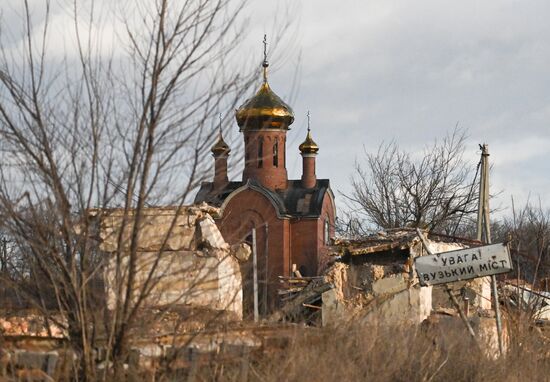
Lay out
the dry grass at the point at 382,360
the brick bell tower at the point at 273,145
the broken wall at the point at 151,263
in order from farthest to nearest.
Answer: the brick bell tower at the point at 273,145
the dry grass at the point at 382,360
the broken wall at the point at 151,263

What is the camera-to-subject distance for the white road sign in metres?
13.0

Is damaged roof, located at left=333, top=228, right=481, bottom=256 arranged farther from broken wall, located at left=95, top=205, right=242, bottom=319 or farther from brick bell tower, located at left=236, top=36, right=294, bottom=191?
brick bell tower, located at left=236, top=36, right=294, bottom=191

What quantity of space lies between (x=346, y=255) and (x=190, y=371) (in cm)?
1417

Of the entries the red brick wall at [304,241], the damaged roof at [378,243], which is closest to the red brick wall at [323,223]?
the red brick wall at [304,241]

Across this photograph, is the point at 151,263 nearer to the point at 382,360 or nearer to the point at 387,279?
the point at 382,360

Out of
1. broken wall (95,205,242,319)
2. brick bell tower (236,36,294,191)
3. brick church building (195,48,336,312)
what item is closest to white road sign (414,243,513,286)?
broken wall (95,205,242,319)

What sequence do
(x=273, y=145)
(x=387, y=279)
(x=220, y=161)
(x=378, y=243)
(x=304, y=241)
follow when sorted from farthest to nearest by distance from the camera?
(x=273, y=145)
(x=304, y=241)
(x=378, y=243)
(x=387, y=279)
(x=220, y=161)

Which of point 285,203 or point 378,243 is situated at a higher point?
point 285,203

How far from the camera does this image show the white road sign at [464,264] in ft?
42.6

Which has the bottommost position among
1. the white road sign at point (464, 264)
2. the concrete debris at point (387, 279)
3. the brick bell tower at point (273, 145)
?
the white road sign at point (464, 264)

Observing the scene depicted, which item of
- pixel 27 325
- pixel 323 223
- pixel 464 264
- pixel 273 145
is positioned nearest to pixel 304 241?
pixel 323 223

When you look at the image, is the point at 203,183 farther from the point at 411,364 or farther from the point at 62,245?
the point at 411,364

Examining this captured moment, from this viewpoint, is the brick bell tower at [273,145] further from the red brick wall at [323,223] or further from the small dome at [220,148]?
the small dome at [220,148]

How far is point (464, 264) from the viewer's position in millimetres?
13062
